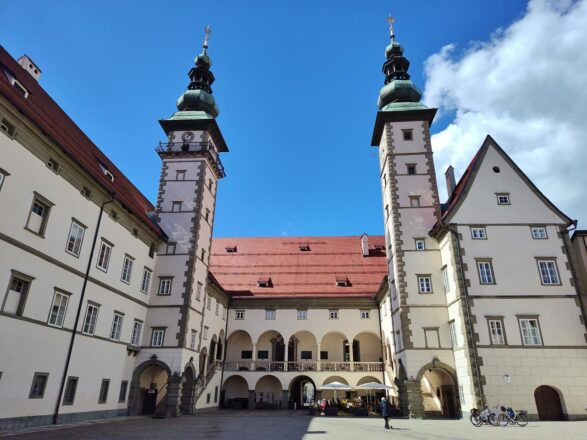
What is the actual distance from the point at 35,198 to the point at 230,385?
25277 mm

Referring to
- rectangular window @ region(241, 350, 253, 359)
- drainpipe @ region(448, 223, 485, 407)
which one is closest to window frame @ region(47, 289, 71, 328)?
drainpipe @ region(448, 223, 485, 407)

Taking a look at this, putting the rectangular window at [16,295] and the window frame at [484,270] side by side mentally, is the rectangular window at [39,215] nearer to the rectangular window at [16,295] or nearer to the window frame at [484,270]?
the rectangular window at [16,295]

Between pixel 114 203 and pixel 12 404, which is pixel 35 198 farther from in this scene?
pixel 12 404

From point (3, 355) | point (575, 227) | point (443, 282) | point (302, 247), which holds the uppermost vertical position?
point (302, 247)

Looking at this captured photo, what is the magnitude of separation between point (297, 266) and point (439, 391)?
1832 cm

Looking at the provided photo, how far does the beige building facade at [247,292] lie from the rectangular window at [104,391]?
0.25m

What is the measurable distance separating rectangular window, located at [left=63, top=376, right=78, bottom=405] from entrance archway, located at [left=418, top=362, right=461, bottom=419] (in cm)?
1882

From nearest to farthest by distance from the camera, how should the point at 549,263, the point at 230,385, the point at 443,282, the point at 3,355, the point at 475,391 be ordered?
the point at 3,355 → the point at 475,391 → the point at 549,263 → the point at 443,282 → the point at 230,385

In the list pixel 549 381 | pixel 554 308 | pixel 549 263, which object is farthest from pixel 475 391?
pixel 549 263

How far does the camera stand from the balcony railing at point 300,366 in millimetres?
34125

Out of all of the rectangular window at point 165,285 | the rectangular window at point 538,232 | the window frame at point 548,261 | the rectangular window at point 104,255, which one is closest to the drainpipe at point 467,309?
the window frame at point 548,261

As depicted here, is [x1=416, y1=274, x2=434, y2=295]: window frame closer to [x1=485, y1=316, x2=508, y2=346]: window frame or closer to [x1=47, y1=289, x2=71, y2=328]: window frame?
[x1=485, y1=316, x2=508, y2=346]: window frame

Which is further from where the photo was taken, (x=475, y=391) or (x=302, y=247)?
(x=302, y=247)

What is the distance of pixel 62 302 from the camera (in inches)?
722
